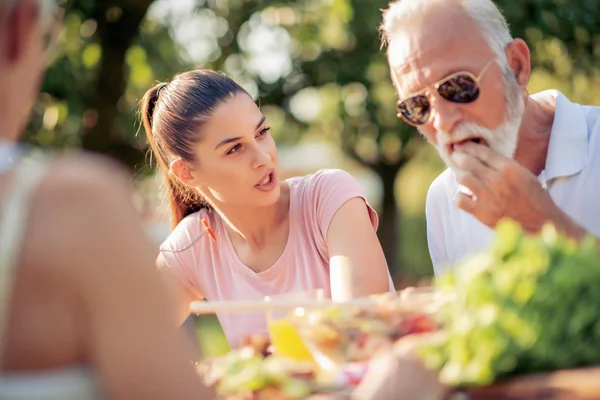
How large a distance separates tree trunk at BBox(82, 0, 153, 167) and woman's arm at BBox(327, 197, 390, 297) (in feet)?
21.1

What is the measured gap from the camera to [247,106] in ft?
11.8

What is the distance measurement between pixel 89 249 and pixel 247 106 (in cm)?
226

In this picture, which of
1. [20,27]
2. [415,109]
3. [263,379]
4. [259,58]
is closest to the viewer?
[20,27]

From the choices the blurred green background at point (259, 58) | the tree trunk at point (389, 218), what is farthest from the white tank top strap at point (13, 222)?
the tree trunk at point (389, 218)

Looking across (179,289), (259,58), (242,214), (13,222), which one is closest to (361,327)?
(13,222)

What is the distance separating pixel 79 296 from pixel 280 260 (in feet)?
6.76

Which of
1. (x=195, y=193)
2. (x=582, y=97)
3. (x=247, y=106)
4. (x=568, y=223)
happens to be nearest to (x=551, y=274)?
(x=568, y=223)

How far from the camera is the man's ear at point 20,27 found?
1.49 metres

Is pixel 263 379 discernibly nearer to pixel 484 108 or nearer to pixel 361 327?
pixel 361 327

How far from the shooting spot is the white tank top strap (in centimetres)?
136

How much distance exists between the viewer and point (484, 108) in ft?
10.5

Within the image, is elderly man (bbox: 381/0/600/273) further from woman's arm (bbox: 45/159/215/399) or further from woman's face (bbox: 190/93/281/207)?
woman's arm (bbox: 45/159/215/399)

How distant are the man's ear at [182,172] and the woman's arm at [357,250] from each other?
75 centimetres

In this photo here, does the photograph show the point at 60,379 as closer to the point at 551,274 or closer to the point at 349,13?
the point at 551,274
